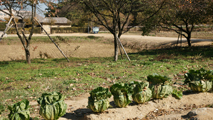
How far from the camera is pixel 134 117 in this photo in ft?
16.6

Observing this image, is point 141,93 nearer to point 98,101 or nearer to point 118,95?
point 118,95

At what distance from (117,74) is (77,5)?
23.3 ft

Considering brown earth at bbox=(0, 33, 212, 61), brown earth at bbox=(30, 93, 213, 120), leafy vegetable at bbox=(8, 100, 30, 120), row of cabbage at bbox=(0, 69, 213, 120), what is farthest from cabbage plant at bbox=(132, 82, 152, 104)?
brown earth at bbox=(0, 33, 212, 61)

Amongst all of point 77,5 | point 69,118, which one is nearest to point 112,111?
point 69,118

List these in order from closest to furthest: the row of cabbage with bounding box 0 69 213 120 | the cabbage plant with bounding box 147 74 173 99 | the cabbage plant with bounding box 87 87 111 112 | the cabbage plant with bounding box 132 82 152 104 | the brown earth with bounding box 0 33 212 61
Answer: the row of cabbage with bounding box 0 69 213 120 < the cabbage plant with bounding box 87 87 111 112 < the cabbage plant with bounding box 132 82 152 104 < the cabbage plant with bounding box 147 74 173 99 < the brown earth with bounding box 0 33 212 61

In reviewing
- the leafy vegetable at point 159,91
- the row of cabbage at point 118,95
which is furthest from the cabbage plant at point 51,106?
the leafy vegetable at point 159,91

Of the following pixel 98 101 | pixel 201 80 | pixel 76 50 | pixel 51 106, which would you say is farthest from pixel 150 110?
pixel 76 50

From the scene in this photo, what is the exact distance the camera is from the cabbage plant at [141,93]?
17.5 ft

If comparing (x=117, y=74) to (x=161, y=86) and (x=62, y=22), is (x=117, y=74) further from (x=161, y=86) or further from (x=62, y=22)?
(x=62, y=22)

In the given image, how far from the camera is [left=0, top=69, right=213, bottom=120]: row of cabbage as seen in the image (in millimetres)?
4344

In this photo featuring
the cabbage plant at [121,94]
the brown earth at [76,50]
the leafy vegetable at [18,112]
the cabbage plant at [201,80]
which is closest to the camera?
the leafy vegetable at [18,112]

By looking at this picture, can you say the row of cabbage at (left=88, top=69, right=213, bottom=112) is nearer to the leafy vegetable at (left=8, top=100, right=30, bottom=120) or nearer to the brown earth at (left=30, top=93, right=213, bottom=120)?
the brown earth at (left=30, top=93, right=213, bottom=120)

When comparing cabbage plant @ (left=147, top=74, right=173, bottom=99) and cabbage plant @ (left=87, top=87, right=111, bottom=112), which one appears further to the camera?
cabbage plant @ (left=147, top=74, right=173, bottom=99)

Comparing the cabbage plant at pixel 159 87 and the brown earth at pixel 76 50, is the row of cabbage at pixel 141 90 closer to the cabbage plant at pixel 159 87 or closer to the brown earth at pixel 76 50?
the cabbage plant at pixel 159 87
